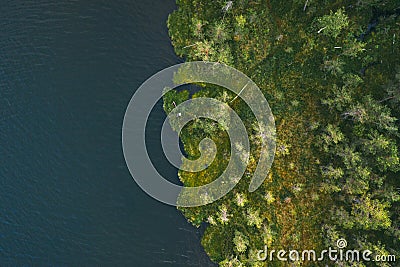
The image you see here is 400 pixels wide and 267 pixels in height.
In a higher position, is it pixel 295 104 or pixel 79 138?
pixel 295 104

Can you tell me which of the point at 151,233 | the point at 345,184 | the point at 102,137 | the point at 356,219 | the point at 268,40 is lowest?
the point at 151,233

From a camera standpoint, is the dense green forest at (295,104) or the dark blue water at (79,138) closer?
the dense green forest at (295,104)

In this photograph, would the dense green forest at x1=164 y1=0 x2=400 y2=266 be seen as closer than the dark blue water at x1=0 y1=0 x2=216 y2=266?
Yes

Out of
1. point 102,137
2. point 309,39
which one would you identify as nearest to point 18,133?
point 102,137

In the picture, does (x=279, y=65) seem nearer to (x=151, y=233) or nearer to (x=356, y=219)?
(x=356, y=219)
